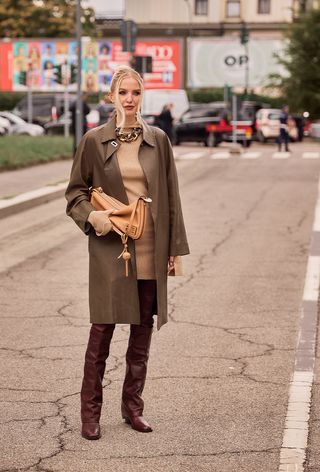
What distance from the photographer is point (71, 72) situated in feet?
138

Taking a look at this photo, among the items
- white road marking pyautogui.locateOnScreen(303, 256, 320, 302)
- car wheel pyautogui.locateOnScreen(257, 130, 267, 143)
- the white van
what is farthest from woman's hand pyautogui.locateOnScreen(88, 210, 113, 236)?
car wheel pyautogui.locateOnScreen(257, 130, 267, 143)

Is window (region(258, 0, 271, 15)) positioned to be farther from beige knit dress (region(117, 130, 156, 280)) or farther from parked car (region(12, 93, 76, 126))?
beige knit dress (region(117, 130, 156, 280))

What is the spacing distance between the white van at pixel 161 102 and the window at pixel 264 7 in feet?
137

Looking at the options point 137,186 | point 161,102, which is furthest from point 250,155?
point 137,186

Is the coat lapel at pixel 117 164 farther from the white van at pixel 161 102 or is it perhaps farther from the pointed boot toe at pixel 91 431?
the white van at pixel 161 102

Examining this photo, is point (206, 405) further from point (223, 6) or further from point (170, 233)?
point (223, 6)

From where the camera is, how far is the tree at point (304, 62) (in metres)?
55.9

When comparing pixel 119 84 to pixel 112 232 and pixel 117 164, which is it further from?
pixel 112 232

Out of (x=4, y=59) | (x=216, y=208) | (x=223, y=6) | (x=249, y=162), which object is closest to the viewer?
(x=216, y=208)

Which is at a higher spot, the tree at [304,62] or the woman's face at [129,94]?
the woman's face at [129,94]

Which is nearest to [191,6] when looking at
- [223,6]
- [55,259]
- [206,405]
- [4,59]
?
[223,6]

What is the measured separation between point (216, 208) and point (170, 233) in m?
14.1

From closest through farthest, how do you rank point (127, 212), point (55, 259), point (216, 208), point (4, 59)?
point (127, 212) → point (55, 259) → point (216, 208) → point (4, 59)

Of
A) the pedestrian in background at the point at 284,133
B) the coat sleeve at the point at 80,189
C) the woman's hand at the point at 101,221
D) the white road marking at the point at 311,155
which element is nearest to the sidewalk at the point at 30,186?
the white road marking at the point at 311,155
